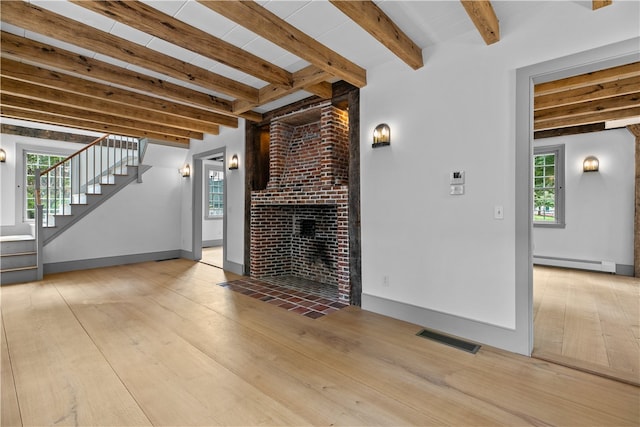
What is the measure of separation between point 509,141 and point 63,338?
183 inches

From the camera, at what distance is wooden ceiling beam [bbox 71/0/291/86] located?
235 centimetres

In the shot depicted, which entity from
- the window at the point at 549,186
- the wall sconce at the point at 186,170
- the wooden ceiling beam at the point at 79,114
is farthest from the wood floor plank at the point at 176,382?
the window at the point at 549,186

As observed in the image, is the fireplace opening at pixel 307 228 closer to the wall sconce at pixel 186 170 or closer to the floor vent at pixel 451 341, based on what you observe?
the floor vent at pixel 451 341

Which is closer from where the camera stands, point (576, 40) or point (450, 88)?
point (576, 40)

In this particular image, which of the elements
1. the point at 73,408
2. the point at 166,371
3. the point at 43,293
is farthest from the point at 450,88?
the point at 43,293

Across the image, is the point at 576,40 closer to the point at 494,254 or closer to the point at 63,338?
the point at 494,254

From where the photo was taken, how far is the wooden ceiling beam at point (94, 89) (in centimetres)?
346

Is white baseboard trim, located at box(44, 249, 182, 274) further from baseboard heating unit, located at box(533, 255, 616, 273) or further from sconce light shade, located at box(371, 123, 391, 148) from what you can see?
baseboard heating unit, located at box(533, 255, 616, 273)

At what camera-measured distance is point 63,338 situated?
292cm

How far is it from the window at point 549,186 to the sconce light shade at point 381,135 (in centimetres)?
473

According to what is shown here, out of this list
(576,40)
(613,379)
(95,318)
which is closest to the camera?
(613,379)

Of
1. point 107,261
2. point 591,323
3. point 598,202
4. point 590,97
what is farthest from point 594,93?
point 107,261

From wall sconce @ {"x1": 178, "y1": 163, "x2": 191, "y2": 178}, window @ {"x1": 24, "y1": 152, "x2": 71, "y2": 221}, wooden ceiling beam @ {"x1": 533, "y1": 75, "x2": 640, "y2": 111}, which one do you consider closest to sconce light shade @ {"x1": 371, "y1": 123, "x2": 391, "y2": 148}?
wooden ceiling beam @ {"x1": 533, "y1": 75, "x2": 640, "y2": 111}

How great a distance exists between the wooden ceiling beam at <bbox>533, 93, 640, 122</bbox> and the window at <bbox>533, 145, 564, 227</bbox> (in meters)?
1.42
